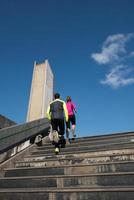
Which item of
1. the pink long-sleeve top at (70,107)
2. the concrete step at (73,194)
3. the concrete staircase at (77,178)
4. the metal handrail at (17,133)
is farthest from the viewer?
the pink long-sleeve top at (70,107)

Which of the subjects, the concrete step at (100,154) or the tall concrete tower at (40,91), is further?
the tall concrete tower at (40,91)

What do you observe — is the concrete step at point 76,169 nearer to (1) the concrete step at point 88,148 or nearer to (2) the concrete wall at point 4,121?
(1) the concrete step at point 88,148

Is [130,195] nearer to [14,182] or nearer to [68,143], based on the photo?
[14,182]

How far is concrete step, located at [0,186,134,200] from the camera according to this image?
9.67ft

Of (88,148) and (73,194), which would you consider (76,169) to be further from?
(88,148)

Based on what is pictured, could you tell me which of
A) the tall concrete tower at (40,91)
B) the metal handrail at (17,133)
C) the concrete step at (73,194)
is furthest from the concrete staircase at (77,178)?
A: the tall concrete tower at (40,91)

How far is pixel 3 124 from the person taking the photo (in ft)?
21.4

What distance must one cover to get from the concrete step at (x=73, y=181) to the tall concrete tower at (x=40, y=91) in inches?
243

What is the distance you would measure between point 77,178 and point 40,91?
7616mm

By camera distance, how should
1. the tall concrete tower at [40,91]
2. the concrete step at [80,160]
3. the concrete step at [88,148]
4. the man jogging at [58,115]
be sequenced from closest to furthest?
the concrete step at [80,160], the concrete step at [88,148], the man jogging at [58,115], the tall concrete tower at [40,91]

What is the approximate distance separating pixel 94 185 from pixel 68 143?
318 centimetres

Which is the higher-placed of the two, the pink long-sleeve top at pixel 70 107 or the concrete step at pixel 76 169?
the pink long-sleeve top at pixel 70 107

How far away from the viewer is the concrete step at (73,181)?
11.2ft

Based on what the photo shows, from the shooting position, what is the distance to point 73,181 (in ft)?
12.2
